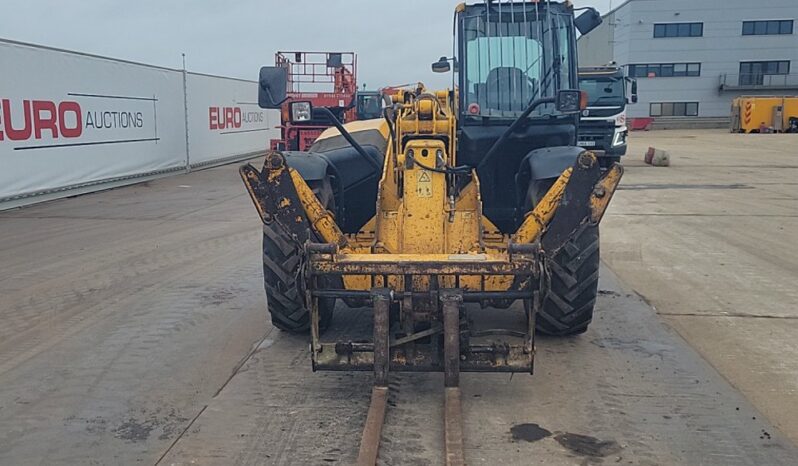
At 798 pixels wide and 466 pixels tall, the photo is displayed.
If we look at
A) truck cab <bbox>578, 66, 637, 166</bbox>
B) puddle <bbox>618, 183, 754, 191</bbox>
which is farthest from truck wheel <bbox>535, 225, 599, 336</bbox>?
truck cab <bbox>578, 66, 637, 166</bbox>

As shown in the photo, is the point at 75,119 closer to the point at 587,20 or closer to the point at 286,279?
the point at 286,279

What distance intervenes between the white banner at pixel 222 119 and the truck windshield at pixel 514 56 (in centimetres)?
1628

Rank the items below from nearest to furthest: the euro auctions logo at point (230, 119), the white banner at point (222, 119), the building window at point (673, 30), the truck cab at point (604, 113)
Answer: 1. the truck cab at point (604, 113)
2. the white banner at point (222, 119)
3. the euro auctions logo at point (230, 119)
4. the building window at point (673, 30)

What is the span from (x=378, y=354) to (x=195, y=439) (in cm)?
110

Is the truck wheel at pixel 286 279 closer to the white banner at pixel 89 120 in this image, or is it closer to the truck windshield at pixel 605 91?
the white banner at pixel 89 120

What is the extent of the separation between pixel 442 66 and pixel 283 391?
12.6ft

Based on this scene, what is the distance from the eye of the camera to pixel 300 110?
5113 mm

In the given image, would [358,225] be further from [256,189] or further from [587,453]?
[587,453]

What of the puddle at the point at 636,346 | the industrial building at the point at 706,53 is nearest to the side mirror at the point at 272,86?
the puddle at the point at 636,346

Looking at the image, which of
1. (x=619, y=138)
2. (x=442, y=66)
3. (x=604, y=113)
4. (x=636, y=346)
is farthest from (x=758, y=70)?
(x=636, y=346)

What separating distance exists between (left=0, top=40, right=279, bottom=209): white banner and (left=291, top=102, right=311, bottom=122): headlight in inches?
392

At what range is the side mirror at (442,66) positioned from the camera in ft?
23.6

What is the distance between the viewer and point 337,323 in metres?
6.07

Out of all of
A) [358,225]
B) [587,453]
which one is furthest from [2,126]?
[587,453]
